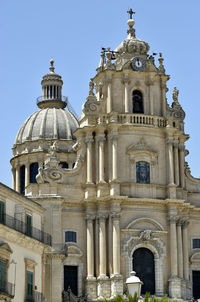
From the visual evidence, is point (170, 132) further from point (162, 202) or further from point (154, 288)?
point (154, 288)

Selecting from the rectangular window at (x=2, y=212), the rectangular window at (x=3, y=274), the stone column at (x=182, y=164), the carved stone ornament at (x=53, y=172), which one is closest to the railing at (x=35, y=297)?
the rectangular window at (x=3, y=274)

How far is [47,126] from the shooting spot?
8050cm

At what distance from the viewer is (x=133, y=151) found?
63344 millimetres

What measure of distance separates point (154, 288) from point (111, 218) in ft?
20.2

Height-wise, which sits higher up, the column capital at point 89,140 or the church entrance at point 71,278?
the column capital at point 89,140

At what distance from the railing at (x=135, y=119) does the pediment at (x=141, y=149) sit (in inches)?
64.9


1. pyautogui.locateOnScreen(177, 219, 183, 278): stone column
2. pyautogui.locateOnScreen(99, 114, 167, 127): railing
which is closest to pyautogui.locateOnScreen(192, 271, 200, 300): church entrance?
pyautogui.locateOnScreen(177, 219, 183, 278): stone column

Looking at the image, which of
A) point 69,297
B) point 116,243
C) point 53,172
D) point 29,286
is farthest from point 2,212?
point 116,243

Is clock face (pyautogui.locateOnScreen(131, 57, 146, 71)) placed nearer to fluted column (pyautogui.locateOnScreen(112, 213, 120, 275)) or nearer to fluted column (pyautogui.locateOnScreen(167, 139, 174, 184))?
fluted column (pyautogui.locateOnScreen(167, 139, 174, 184))

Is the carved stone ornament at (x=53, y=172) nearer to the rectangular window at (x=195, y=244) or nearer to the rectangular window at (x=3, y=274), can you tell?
the rectangular window at (x=195, y=244)

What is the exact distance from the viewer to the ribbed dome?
80000 millimetres

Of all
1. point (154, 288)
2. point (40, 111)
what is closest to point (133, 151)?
point (154, 288)

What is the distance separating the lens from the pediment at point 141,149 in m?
63.4

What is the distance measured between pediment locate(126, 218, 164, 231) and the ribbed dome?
65.1 ft
